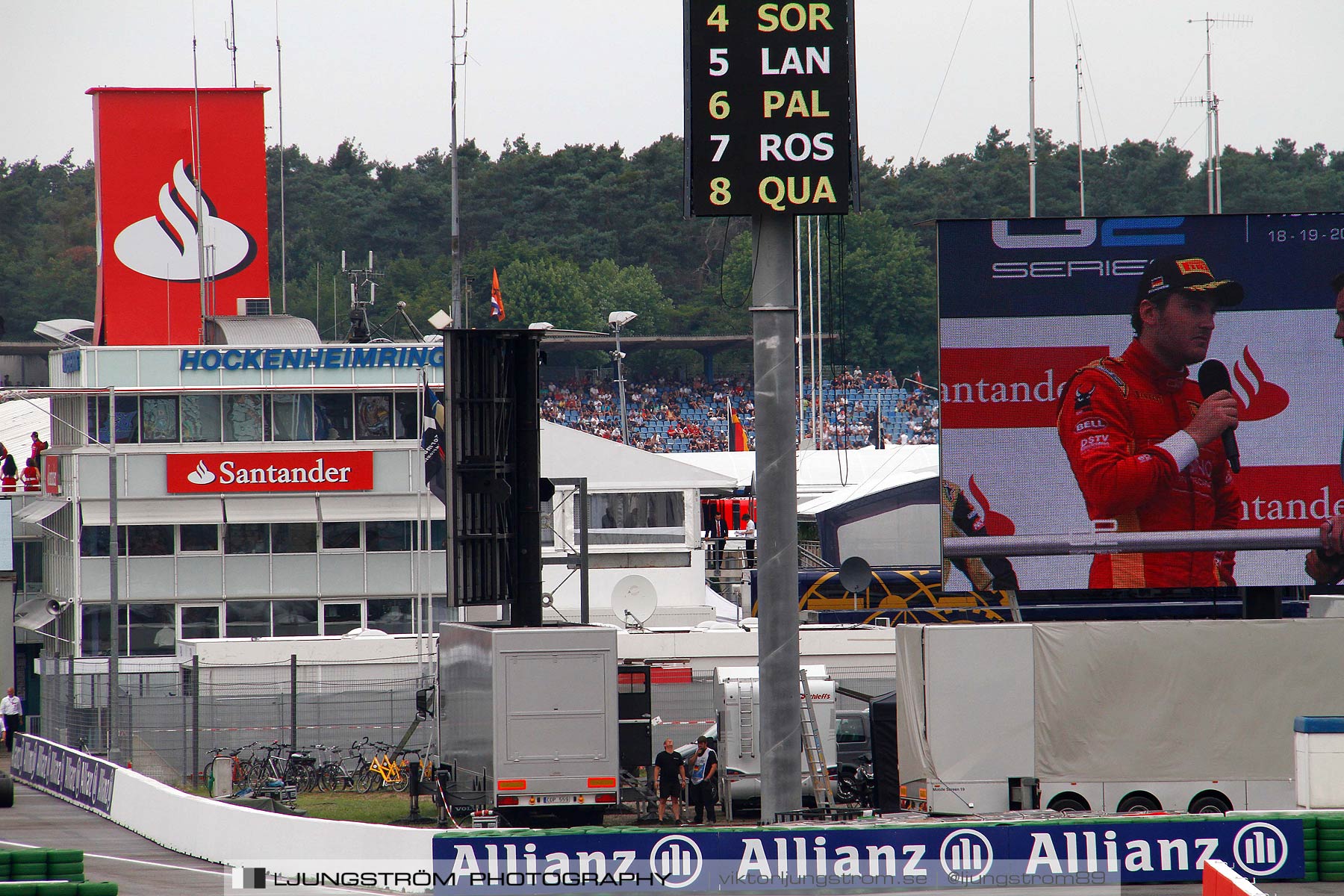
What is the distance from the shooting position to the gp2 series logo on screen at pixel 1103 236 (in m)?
26.5

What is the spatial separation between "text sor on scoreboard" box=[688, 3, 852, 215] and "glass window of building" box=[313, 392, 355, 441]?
24.5m

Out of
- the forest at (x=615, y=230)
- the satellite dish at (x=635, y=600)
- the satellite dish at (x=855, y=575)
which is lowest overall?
the satellite dish at (x=635, y=600)

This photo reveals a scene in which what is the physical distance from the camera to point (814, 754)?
91.3ft

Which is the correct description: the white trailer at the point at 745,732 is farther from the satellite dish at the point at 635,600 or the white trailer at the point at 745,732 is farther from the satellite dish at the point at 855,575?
the satellite dish at the point at 635,600

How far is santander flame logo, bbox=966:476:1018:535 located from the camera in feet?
86.1

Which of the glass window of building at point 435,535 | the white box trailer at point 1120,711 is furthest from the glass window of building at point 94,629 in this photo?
the white box trailer at point 1120,711

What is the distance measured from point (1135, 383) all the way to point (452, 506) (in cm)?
1044

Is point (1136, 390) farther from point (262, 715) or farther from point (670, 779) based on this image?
point (262, 715)

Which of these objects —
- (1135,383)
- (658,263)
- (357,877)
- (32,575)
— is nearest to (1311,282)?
(1135,383)

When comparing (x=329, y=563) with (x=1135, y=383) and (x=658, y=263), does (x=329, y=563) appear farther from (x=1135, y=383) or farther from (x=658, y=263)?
(x=658, y=263)

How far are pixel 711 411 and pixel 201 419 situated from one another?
197 feet

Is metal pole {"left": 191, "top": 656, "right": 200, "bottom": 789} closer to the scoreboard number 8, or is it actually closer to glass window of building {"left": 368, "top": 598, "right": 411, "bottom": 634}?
the scoreboard number 8

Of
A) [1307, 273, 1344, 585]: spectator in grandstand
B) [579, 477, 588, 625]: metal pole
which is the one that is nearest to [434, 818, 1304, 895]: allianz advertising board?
[1307, 273, 1344, 585]: spectator in grandstand

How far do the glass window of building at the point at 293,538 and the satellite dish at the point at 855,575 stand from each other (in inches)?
604
